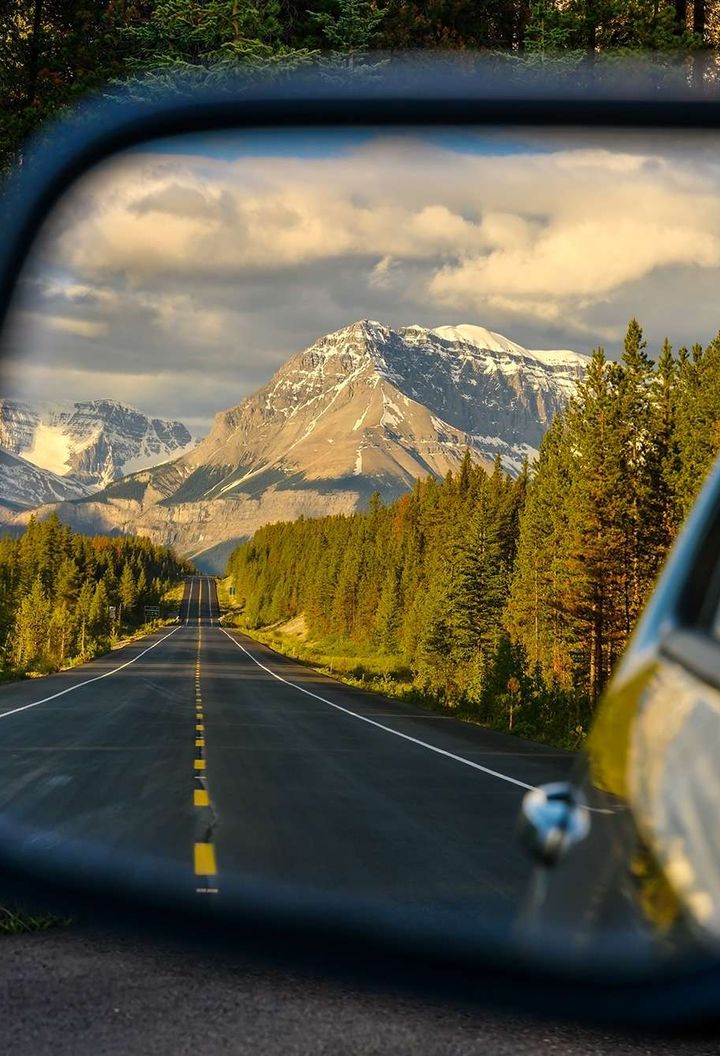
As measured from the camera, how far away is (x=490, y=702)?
2533mm

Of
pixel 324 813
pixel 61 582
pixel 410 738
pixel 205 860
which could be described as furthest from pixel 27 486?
pixel 410 738

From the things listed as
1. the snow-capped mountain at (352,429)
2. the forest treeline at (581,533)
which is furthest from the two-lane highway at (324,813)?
the snow-capped mountain at (352,429)

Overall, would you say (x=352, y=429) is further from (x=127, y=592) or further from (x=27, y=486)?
(x=127, y=592)

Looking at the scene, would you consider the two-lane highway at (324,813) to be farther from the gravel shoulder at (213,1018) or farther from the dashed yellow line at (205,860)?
the gravel shoulder at (213,1018)

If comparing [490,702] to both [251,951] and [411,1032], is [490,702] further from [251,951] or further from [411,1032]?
[411,1032]

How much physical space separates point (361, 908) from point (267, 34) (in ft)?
86.5

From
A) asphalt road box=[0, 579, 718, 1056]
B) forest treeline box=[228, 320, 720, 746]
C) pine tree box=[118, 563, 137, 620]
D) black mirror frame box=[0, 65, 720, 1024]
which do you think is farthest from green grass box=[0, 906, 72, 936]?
forest treeline box=[228, 320, 720, 746]

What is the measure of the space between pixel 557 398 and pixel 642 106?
428mm

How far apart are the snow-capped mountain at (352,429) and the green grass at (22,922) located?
675cm

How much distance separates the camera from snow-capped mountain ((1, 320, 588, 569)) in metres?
1.92

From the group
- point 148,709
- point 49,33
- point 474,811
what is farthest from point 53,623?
point 49,33

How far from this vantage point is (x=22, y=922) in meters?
9.16

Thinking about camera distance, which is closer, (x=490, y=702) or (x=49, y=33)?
(x=490, y=702)

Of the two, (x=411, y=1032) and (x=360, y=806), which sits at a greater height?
(x=360, y=806)
